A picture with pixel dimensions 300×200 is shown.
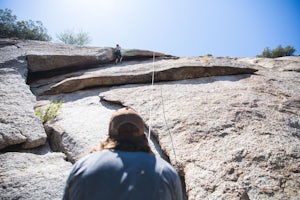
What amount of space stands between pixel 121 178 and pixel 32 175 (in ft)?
8.30

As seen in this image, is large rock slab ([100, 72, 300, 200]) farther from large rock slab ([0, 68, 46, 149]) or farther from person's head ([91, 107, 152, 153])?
large rock slab ([0, 68, 46, 149])

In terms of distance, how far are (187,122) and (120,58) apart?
6981 mm

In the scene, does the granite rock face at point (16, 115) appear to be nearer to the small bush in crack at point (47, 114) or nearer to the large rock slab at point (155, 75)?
the small bush in crack at point (47, 114)

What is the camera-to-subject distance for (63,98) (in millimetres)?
7305

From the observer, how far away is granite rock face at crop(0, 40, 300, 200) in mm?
3225

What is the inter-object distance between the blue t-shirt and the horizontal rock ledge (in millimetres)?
6063

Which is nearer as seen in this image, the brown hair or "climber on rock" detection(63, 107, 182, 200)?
"climber on rock" detection(63, 107, 182, 200)

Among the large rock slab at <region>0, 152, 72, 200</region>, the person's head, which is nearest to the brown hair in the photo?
the person's head

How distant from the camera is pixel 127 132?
1.79 m

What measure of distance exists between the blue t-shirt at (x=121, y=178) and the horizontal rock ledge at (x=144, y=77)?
6063 millimetres

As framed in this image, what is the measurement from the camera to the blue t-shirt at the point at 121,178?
148 cm

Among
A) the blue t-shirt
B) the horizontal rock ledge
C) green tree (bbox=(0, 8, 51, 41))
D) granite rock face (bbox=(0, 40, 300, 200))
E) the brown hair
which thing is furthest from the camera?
green tree (bbox=(0, 8, 51, 41))

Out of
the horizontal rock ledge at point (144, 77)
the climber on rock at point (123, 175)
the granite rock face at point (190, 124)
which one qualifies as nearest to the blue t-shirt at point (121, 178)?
the climber on rock at point (123, 175)

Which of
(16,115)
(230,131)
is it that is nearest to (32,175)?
(16,115)
